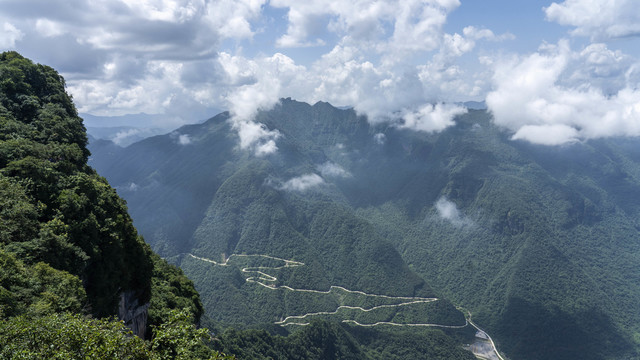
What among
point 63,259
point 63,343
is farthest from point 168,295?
point 63,343

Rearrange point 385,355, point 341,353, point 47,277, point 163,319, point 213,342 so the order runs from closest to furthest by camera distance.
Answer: point 47,277, point 163,319, point 213,342, point 341,353, point 385,355

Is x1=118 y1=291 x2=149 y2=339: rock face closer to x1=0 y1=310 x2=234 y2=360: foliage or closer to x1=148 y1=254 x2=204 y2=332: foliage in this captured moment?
x1=148 y1=254 x2=204 y2=332: foliage

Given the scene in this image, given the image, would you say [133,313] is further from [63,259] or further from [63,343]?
[63,343]

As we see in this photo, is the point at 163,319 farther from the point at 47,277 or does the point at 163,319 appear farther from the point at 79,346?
the point at 79,346

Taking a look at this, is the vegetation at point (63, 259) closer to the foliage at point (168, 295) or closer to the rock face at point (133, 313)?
the foliage at point (168, 295)

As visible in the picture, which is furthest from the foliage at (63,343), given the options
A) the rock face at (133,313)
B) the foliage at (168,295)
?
the foliage at (168,295)

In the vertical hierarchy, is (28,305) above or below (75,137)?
below

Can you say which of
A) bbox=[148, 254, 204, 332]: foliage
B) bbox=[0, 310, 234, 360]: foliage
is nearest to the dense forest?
bbox=[0, 310, 234, 360]: foliage

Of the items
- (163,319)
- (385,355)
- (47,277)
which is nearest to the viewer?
(47,277)

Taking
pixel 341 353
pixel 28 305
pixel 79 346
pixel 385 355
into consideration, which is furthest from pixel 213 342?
pixel 385 355
